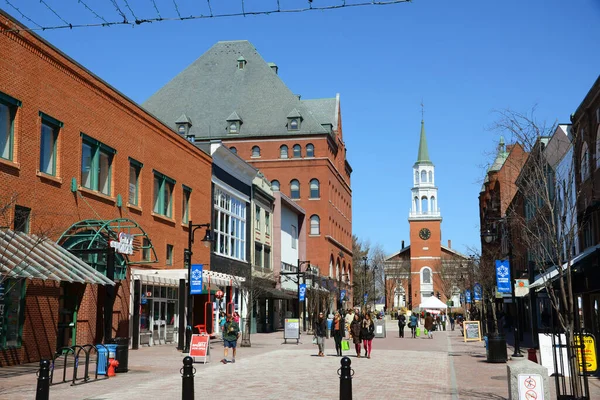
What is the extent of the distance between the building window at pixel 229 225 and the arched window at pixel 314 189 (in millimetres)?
27439

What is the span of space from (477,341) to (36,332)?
25.9m

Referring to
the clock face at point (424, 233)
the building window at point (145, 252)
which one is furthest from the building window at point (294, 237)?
the clock face at point (424, 233)

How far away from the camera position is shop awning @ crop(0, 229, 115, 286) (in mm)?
17639

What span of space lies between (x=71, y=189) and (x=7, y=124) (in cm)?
418

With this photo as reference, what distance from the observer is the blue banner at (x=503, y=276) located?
2898cm

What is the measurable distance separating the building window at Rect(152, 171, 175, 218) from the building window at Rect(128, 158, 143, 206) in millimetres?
1772

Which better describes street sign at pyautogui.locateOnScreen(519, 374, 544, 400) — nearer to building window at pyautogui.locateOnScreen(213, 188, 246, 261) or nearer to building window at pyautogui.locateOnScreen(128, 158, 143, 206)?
building window at pyautogui.locateOnScreen(128, 158, 143, 206)

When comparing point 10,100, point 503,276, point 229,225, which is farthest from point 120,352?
point 229,225

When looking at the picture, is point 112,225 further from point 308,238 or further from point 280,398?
point 308,238

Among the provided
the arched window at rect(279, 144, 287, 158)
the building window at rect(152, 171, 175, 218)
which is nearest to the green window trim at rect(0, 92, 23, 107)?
the building window at rect(152, 171, 175, 218)

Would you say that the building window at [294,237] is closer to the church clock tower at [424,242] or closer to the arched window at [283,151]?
the arched window at [283,151]

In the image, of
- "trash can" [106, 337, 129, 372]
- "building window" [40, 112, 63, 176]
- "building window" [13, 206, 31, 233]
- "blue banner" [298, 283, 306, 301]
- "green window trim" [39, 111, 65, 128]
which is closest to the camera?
"trash can" [106, 337, 129, 372]

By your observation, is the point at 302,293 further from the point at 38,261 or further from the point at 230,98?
the point at 230,98

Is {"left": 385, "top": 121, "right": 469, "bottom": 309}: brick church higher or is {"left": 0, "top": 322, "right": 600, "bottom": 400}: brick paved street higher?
{"left": 385, "top": 121, "right": 469, "bottom": 309}: brick church
